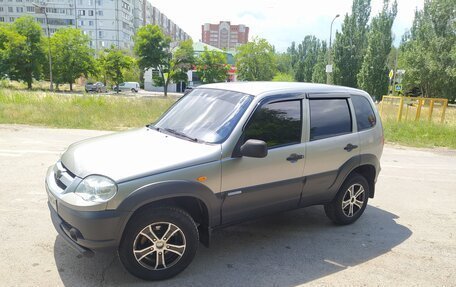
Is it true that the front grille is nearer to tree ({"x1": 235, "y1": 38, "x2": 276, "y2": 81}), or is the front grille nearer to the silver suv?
the silver suv

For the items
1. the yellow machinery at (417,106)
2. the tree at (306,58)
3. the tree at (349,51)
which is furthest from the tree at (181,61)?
the yellow machinery at (417,106)

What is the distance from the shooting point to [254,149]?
125 inches

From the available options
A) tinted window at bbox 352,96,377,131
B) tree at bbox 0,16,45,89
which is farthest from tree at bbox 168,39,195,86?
tinted window at bbox 352,96,377,131

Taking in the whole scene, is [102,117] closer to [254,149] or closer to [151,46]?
[254,149]

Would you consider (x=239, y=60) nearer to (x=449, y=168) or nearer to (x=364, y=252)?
(x=449, y=168)

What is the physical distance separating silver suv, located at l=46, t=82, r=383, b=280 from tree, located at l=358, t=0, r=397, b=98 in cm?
3872

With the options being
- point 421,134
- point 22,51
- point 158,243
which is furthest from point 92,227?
point 22,51

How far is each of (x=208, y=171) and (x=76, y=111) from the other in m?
13.4

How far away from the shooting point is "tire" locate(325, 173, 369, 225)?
4387 millimetres

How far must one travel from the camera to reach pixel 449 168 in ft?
28.0

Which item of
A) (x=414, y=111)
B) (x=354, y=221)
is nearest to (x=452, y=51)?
(x=414, y=111)

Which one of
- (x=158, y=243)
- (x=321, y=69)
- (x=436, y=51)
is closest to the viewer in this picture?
(x=158, y=243)

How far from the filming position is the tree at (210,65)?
45906mm

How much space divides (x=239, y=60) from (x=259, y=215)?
55.0 metres
